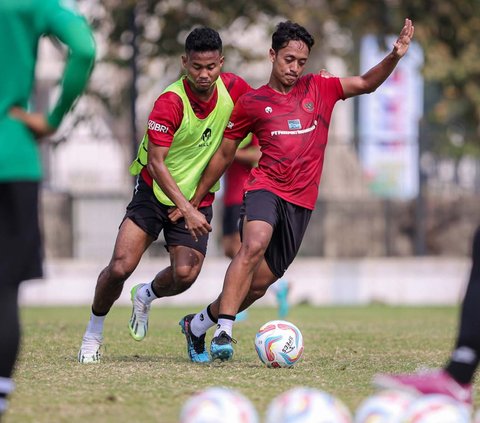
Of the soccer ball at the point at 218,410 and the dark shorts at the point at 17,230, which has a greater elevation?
the dark shorts at the point at 17,230

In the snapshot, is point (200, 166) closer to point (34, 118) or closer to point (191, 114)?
point (191, 114)

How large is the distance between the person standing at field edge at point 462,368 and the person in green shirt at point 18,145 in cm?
171

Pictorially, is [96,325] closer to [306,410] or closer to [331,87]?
[331,87]

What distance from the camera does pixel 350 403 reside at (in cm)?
609

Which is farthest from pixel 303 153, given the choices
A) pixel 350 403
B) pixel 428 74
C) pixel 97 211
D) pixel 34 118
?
pixel 428 74

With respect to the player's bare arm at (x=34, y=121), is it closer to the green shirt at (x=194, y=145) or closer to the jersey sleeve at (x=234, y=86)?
the green shirt at (x=194, y=145)

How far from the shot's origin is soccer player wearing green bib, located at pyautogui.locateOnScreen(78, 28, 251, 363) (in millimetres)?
8094

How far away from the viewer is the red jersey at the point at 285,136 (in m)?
8.18

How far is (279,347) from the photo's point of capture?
25.6ft

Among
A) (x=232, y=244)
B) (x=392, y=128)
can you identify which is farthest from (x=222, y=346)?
(x=392, y=128)

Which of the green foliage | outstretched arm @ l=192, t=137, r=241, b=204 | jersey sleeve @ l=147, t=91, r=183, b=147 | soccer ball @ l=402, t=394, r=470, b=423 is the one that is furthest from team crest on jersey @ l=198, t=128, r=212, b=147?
the green foliage

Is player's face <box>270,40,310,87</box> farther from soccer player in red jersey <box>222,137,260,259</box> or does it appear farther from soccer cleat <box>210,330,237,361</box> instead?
soccer player in red jersey <box>222,137,260,259</box>

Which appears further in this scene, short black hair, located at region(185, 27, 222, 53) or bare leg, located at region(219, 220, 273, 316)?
short black hair, located at region(185, 27, 222, 53)

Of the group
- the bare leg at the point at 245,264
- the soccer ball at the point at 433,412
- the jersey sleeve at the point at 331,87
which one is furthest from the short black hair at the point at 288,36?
the soccer ball at the point at 433,412
